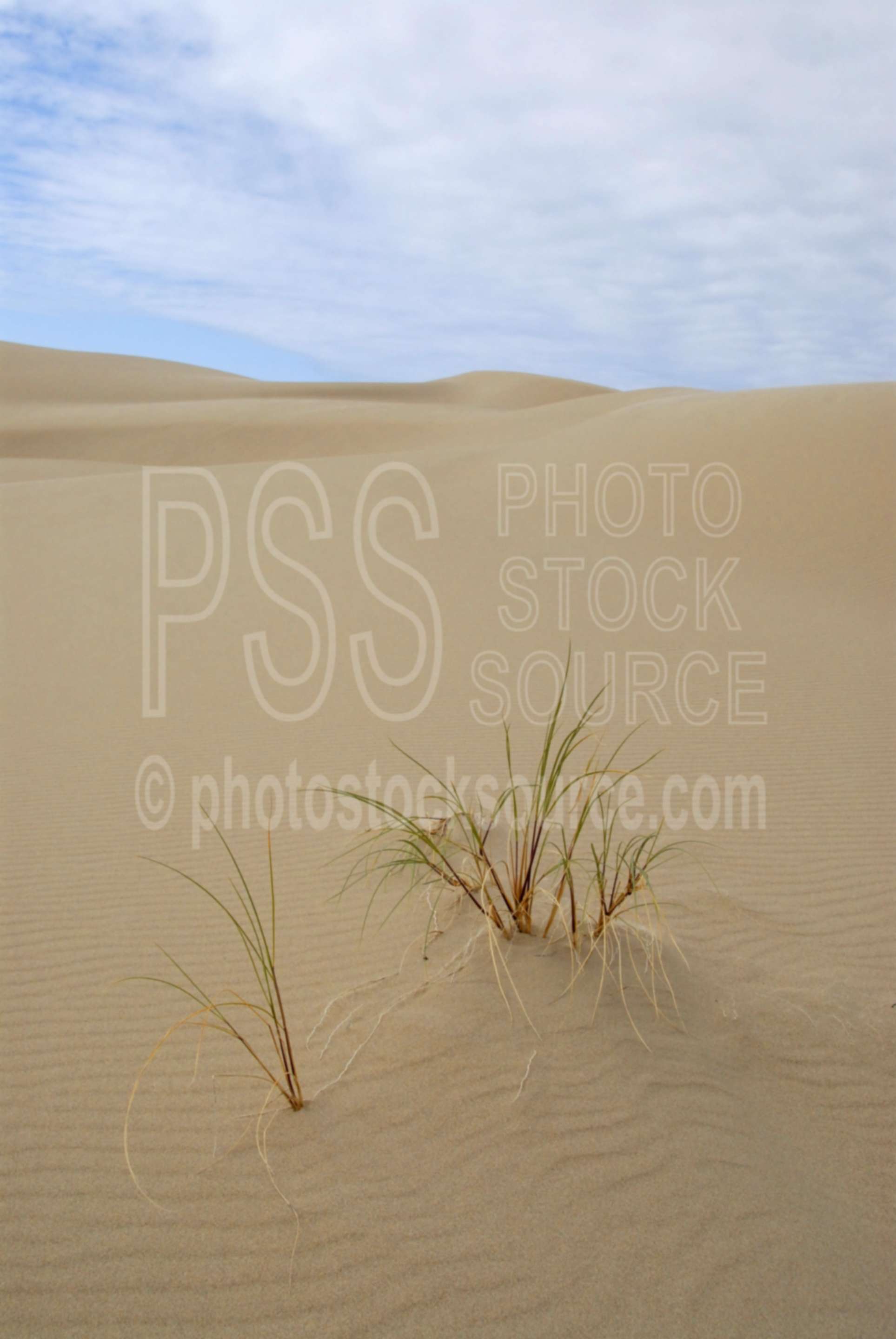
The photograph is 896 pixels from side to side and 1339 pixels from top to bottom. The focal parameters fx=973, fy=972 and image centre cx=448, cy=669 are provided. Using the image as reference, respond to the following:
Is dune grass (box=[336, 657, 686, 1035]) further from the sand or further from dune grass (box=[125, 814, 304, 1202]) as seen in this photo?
dune grass (box=[125, 814, 304, 1202])

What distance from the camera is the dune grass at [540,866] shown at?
10.3 feet

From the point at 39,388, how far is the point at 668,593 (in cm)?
4055

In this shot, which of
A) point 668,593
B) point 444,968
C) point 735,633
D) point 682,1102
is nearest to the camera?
point 682,1102

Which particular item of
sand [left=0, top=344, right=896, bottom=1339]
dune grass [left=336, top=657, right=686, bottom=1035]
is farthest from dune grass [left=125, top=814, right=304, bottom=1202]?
dune grass [left=336, top=657, right=686, bottom=1035]

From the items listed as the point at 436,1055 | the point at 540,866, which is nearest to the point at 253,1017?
the point at 436,1055

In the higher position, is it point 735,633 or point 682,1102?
point 735,633

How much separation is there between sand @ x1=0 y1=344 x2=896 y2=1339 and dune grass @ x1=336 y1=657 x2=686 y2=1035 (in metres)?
0.14

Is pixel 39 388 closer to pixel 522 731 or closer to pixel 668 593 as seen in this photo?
pixel 668 593

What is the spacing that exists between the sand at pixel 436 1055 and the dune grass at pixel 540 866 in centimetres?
14

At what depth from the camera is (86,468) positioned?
81.2 feet

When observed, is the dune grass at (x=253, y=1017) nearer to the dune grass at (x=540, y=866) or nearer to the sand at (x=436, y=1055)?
the sand at (x=436, y=1055)

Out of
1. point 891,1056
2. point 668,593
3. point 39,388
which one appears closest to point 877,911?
point 891,1056

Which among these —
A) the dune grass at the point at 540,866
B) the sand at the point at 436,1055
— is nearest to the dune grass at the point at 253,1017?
the sand at the point at 436,1055

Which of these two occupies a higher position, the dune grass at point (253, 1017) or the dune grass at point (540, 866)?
the dune grass at point (540, 866)
